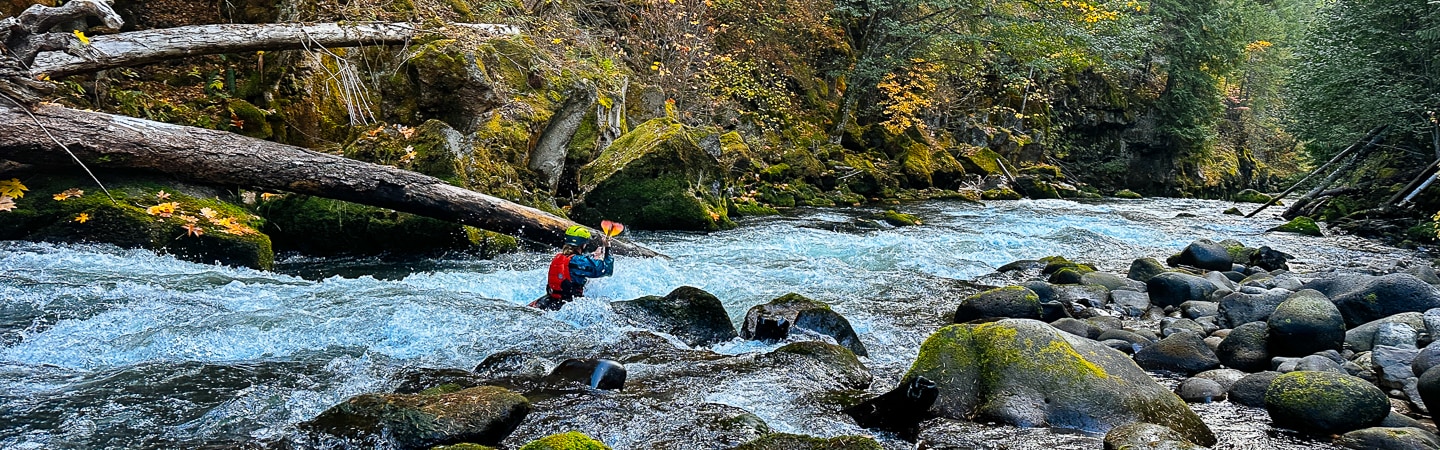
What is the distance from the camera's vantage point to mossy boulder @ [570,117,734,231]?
12.7 meters

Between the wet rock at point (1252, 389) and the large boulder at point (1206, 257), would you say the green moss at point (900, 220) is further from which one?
the wet rock at point (1252, 389)

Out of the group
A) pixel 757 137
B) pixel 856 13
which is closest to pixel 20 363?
pixel 757 137

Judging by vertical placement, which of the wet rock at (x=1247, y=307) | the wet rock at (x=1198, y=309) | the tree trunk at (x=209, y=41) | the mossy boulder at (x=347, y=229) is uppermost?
the tree trunk at (x=209, y=41)

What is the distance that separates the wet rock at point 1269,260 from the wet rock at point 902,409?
353 inches

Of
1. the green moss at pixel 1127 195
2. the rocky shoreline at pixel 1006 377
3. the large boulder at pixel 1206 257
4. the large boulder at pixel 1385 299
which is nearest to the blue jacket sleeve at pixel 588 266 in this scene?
the rocky shoreline at pixel 1006 377

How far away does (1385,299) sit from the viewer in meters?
6.70

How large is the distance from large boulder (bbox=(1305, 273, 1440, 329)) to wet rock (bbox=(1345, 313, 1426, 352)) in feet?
Result: 1.51

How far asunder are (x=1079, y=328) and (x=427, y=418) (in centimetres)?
544

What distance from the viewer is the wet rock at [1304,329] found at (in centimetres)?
578

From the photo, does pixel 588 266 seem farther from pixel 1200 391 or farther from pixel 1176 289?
pixel 1176 289

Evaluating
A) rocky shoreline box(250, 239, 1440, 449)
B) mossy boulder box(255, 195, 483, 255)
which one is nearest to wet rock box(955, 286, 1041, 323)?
rocky shoreline box(250, 239, 1440, 449)

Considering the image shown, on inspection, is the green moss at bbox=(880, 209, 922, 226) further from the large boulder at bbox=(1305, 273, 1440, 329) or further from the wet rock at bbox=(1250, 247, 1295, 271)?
the large boulder at bbox=(1305, 273, 1440, 329)

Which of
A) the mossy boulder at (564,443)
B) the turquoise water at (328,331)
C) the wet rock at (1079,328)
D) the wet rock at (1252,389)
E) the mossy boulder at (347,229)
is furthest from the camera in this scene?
the mossy boulder at (347,229)

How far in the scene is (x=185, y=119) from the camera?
9.39m
